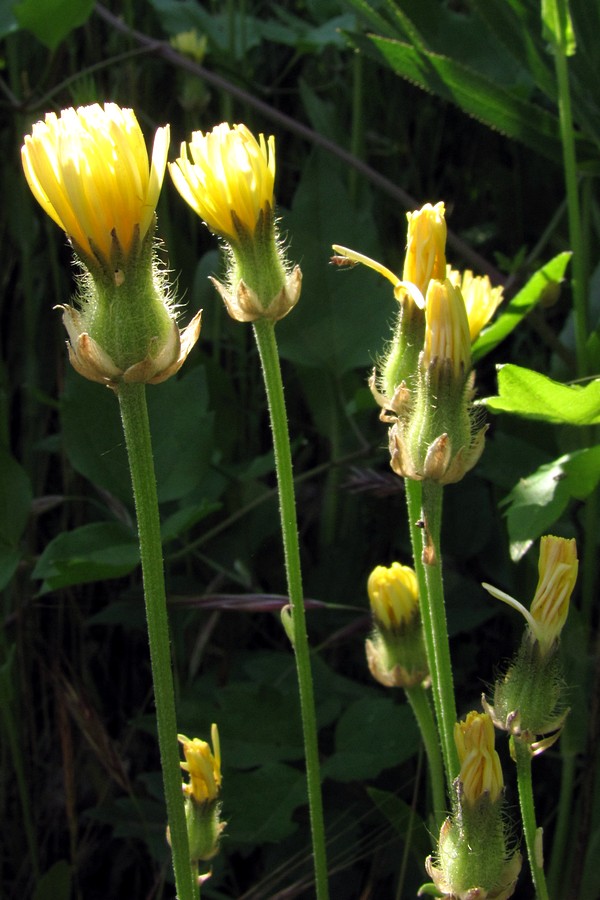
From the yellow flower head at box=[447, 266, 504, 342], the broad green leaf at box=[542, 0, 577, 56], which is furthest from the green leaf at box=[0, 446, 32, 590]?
the broad green leaf at box=[542, 0, 577, 56]

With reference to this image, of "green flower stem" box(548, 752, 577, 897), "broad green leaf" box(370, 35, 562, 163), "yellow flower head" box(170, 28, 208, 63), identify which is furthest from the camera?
"yellow flower head" box(170, 28, 208, 63)

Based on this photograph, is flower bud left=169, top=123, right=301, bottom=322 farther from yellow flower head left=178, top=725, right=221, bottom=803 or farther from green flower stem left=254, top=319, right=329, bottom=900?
yellow flower head left=178, top=725, right=221, bottom=803

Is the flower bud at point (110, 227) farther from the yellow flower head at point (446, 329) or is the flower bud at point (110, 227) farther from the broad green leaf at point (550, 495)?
the broad green leaf at point (550, 495)

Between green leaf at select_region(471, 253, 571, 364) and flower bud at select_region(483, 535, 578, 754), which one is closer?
flower bud at select_region(483, 535, 578, 754)

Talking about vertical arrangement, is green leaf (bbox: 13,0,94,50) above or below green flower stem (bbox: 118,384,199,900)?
above

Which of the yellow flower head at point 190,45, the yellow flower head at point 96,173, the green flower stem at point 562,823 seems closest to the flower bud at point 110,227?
the yellow flower head at point 96,173

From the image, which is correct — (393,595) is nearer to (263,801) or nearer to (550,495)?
(550,495)

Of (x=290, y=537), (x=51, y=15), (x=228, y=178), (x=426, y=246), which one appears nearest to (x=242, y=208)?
(x=228, y=178)
